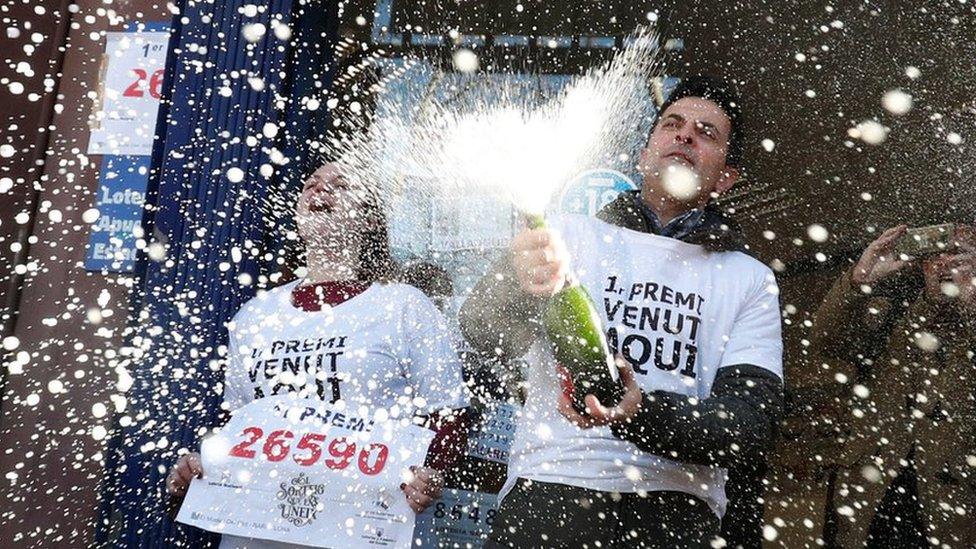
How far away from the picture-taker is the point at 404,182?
3385 millimetres

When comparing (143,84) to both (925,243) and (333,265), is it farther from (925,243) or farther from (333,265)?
(925,243)

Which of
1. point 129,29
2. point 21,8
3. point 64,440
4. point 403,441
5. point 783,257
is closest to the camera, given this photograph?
point 403,441

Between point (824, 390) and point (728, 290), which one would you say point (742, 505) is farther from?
point (728, 290)

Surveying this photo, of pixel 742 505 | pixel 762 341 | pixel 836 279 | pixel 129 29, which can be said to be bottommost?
pixel 742 505

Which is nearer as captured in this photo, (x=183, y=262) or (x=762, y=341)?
(x=762, y=341)

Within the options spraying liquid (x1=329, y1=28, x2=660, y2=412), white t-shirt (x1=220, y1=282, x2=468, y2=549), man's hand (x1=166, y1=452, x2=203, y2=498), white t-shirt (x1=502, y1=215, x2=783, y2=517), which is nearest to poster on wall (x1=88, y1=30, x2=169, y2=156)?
spraying liquid (x1=329, y1=28, x2=660, y2=412)

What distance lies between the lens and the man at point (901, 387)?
2.62m

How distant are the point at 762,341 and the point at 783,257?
1.33 m

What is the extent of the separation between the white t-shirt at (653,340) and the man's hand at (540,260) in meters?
0.28

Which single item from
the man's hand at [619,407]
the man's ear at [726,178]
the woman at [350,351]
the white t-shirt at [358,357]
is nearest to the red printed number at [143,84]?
the woman at [350,351]

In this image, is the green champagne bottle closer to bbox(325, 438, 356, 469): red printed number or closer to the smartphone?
bbox(325, 438, 356, 469): red printed number

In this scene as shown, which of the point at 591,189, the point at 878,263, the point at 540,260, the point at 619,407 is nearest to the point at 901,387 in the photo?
the point at 878,263

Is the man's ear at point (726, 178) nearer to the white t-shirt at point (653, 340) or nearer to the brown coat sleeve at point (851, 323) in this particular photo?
the white t-shirt at point (653, 340)

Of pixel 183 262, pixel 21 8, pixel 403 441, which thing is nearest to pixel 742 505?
pixel 403 441
